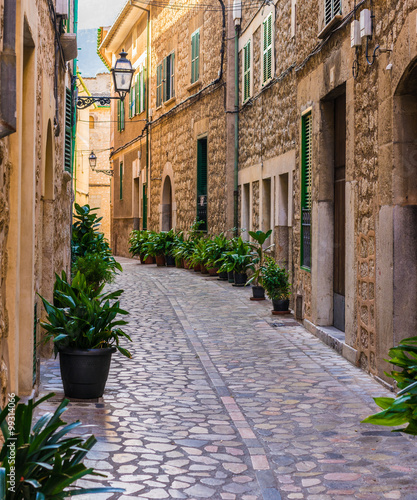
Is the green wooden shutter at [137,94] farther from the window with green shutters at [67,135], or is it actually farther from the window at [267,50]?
the window with green shutters at [67,135]

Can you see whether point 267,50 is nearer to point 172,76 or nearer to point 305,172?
point 305,172

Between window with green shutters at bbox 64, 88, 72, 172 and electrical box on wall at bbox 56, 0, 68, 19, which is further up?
electrical box on wall at bbox 56, 0, 68, 19

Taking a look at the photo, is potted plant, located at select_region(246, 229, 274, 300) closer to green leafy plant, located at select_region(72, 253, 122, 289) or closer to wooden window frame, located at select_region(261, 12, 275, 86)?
green leafy plant, located at select_region(72, 253, 122, 289)

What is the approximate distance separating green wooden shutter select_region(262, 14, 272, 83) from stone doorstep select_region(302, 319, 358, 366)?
5.63 meters

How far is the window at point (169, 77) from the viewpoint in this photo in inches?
854

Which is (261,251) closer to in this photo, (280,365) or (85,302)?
(280,365)

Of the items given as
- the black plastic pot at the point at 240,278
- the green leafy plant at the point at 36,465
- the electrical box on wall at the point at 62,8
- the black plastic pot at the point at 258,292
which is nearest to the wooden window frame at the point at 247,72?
the black plastic pot at the point at 240,278

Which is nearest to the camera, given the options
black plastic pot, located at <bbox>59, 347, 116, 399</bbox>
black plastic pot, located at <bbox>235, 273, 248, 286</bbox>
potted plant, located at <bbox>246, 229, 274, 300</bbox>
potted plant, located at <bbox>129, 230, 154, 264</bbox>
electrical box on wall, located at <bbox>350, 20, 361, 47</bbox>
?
black plastic pot, located at <bbox>59, 347, 116, 399</bbox>

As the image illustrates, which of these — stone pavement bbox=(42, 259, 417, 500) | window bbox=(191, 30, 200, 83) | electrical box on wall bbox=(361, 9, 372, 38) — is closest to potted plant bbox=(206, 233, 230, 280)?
window bbox=(191, 30, 200, 83)

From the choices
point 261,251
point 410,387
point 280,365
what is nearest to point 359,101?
point 280,365

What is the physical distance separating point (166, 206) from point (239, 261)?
8870 millimetres

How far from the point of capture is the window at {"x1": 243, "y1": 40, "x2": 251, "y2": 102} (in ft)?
49.7

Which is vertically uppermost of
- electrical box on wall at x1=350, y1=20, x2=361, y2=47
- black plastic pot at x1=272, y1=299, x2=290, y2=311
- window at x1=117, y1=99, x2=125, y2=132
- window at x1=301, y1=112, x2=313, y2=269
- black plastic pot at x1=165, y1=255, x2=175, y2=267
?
window at x1=117, y1=99, x2=125, y2=132

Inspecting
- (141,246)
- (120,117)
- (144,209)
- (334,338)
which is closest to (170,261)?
(141,246)
